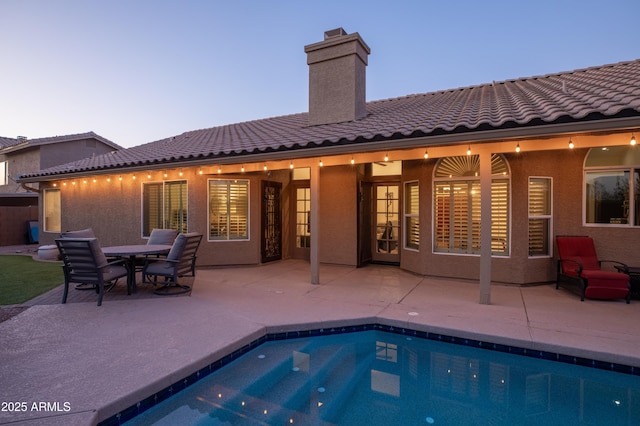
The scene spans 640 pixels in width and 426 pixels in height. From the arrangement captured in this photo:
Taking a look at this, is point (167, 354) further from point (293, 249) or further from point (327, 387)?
point (293, 249)

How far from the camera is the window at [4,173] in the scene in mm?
20266

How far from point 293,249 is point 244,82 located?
1855 centimetres

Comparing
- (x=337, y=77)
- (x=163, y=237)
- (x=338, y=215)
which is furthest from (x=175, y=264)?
(x=337, y=77)

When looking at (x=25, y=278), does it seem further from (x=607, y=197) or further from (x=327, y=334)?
Answer: (x=607, y=197)

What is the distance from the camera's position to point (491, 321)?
4992 millimetres

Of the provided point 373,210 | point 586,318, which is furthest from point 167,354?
point 373,210

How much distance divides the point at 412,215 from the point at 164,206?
23.7 ft

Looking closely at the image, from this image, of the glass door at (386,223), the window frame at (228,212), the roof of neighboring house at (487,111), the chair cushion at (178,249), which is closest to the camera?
the roof of neighboring house at (487,111)

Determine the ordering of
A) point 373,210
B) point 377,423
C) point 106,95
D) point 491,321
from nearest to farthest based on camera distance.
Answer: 1. point 377,423
2. point 491,321
3. point 373,210
4. point 106,95

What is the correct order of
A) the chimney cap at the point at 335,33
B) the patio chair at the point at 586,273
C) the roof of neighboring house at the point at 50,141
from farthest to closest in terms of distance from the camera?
1. the roof of neighboring house at the point at 50,141
2. the chimney cap at the point at 335,33
3. the patio chair at the point at 586,273

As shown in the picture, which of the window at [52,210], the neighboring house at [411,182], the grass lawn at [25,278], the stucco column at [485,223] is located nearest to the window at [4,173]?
A: the window at [52,210]

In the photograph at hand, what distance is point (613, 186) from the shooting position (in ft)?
23.6

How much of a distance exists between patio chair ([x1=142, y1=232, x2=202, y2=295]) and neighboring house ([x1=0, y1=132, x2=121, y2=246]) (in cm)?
1437

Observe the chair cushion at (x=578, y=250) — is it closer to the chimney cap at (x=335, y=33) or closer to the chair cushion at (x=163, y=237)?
the chimney cap at (x=335, y=33)
